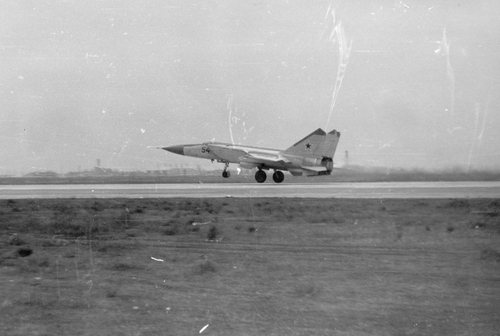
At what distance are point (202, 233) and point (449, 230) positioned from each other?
5577 mm

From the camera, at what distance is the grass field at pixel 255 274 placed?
17.8 feet

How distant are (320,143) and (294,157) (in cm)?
185

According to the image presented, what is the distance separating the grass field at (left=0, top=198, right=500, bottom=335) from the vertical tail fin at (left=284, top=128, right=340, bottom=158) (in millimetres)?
15331

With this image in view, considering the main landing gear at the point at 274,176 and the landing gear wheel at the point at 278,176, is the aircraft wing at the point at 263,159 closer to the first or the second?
the main landing gear at the point at 274,176

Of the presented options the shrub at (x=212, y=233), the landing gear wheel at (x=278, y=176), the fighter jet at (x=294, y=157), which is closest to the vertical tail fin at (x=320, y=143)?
the fighter jet at (x=294, y=157)

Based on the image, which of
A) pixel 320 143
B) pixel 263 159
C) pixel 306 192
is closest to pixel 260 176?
pixel 263 159

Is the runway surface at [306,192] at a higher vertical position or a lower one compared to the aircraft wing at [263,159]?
lower

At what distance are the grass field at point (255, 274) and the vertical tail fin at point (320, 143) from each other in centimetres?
1533

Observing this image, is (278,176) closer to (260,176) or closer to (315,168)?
(260,176)

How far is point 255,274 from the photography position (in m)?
7.33

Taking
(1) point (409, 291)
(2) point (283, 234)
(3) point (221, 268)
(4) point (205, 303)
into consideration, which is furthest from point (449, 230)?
(4) point (205, 303)

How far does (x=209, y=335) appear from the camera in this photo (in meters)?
5.12

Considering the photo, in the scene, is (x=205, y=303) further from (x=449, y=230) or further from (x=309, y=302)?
(x=449, y=230)

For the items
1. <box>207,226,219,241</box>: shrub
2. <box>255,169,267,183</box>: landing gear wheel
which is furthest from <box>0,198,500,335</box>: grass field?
<box>255,169,267,183</box>: landing gear wheel
